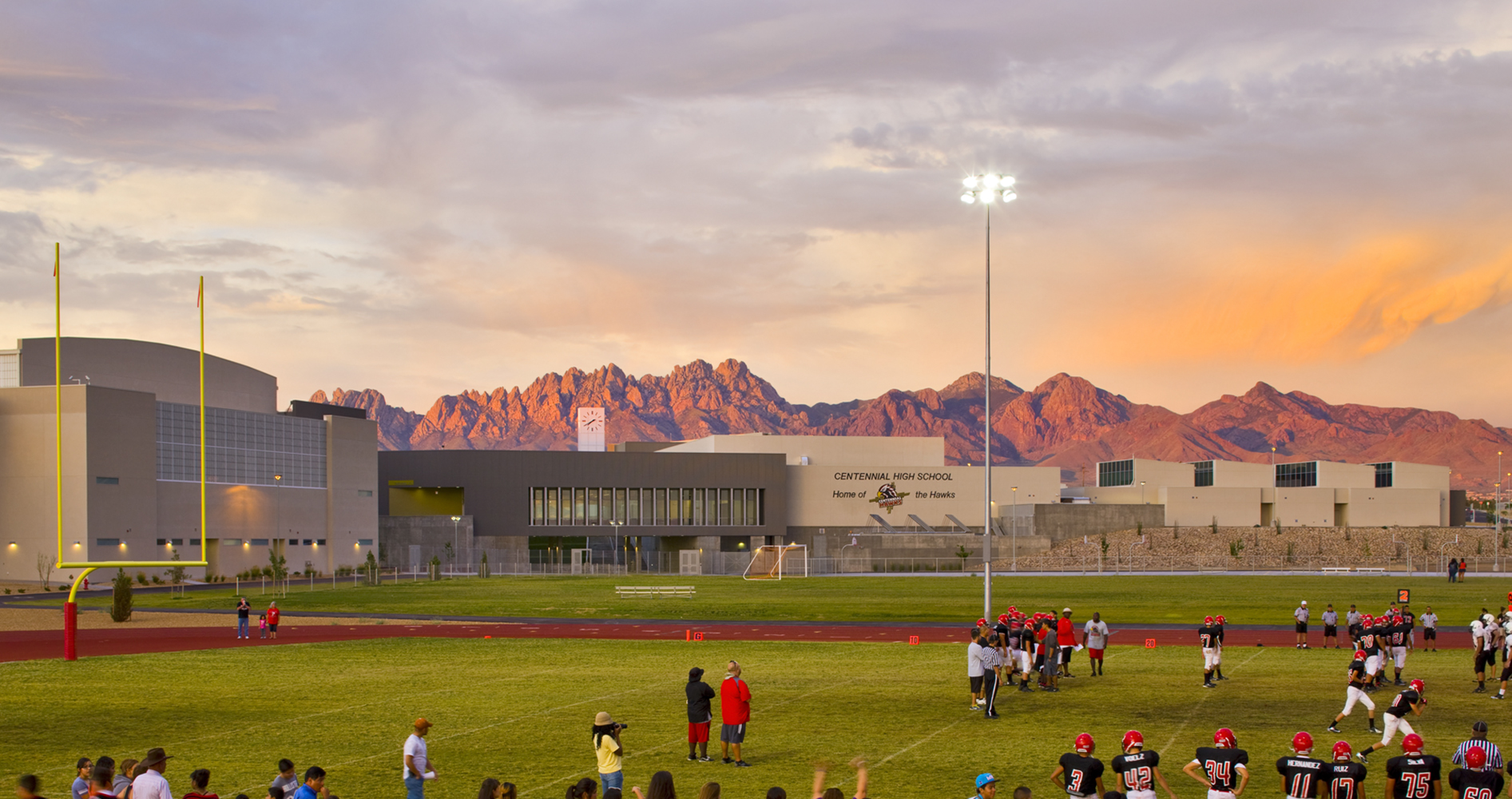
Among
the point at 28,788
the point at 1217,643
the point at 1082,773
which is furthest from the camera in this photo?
the point at 1217,643

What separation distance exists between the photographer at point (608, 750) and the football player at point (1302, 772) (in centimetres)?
818

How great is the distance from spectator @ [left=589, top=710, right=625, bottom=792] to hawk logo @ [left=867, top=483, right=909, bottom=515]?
114 meters

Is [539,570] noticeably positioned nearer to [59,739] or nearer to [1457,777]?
[59,739]

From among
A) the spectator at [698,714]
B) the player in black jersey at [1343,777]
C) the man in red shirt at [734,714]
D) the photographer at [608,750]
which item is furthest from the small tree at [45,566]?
the player in black jersey at [1343,777]

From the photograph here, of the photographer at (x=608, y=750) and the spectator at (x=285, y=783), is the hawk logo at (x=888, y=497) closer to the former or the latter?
the photographer at (x=608, y=750)

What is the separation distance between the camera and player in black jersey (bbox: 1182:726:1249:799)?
14.5 m

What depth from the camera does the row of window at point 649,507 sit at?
407ft

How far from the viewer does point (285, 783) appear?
591 inches

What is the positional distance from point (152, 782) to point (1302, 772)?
13366 mm

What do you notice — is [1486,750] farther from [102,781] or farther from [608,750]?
[102,781]

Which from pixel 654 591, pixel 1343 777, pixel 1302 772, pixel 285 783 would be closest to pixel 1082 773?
pixel 1302 772

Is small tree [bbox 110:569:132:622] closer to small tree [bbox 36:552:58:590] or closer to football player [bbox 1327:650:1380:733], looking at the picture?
small tree [bbox 36:552:58:590]

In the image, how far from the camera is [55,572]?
81688mm

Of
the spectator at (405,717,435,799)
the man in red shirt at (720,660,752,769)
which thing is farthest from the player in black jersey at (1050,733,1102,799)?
the spectator at (405,717,435,799)
